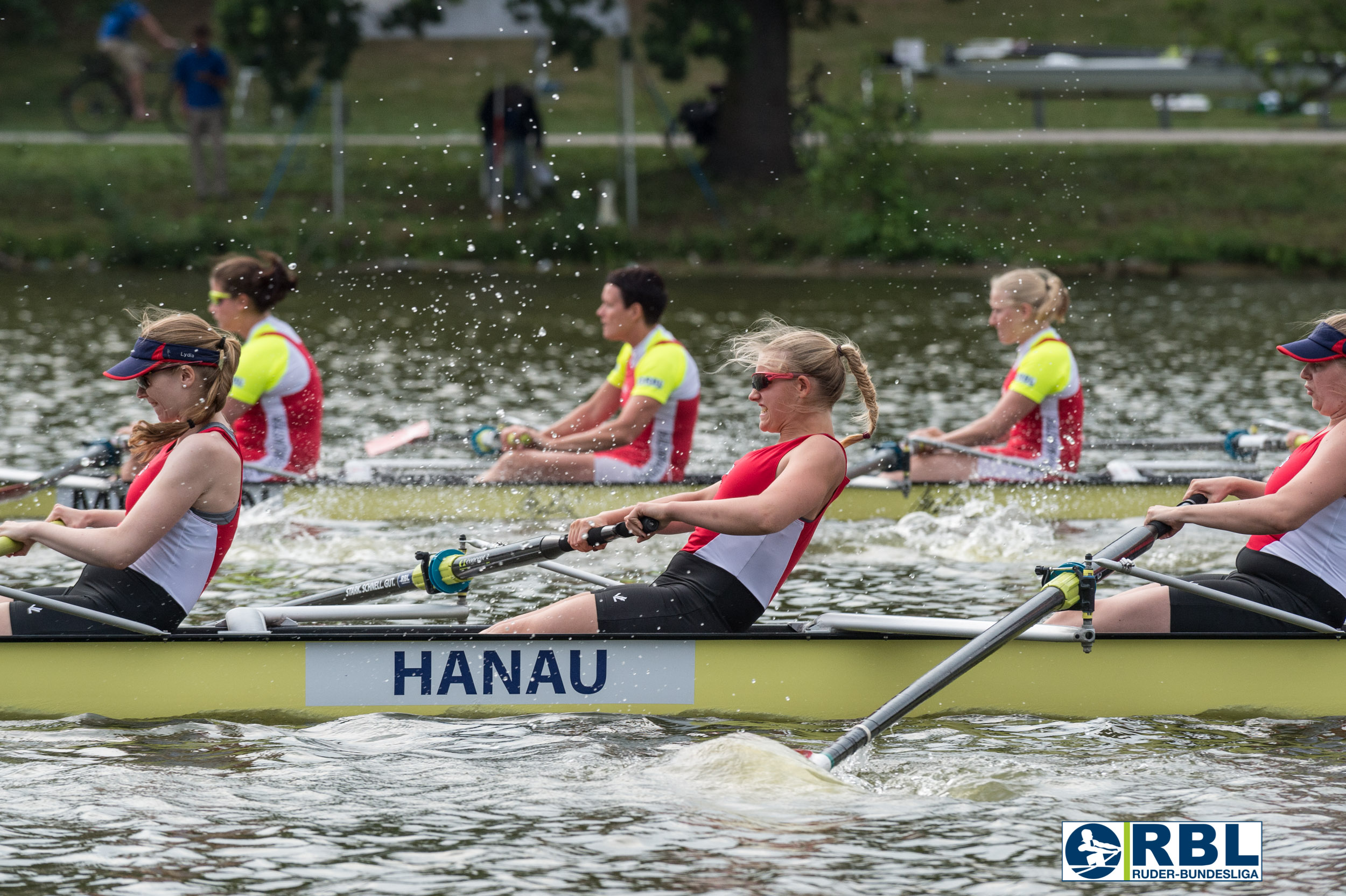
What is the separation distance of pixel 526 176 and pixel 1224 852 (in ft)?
70.0

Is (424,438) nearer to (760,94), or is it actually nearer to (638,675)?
(638,675)

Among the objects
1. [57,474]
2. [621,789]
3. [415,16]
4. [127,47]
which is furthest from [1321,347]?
[127,47]

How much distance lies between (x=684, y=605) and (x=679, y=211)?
66.0ft

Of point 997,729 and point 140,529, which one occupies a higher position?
point 140,529

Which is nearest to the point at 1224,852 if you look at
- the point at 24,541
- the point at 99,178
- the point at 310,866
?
the point at 310,866

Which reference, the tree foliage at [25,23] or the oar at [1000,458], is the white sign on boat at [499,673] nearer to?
the oar at [1000,458]

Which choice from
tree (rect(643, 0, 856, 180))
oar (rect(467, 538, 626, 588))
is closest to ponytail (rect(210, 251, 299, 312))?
oar (rect(467, 538, 626, 588))

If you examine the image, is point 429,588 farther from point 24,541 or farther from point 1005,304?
point 1005,304

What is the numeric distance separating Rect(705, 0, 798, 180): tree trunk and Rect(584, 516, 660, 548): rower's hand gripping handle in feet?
70.6

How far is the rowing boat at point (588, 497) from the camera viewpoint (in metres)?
10.2

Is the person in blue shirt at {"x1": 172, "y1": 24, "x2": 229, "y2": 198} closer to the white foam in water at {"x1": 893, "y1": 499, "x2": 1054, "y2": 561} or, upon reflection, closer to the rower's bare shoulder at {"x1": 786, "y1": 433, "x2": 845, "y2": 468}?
the white foam in water at {"x1": 893, "y1": 499, "x2": 1054, "y2": 561}

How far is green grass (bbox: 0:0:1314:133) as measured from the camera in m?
32.9

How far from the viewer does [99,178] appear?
2667 cm

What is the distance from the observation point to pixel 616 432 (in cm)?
1013
